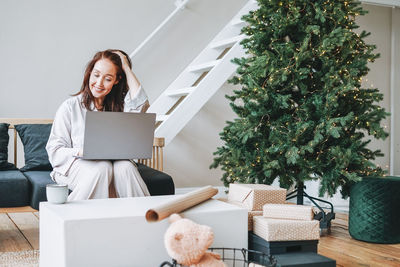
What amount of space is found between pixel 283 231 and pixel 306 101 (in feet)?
3.87

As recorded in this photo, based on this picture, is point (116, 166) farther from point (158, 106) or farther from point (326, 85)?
point (158, 106)

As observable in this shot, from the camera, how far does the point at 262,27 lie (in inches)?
116

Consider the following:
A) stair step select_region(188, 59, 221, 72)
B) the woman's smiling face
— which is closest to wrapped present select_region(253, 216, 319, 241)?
the woman's smiling face

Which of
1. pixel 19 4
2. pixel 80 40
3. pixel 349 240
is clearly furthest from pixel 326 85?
pixel 19 4

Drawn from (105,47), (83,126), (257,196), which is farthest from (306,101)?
(105,47)

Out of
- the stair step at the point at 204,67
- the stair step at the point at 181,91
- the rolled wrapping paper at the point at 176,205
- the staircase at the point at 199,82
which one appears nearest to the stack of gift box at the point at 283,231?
the rolled wrapping paper at the point at 176,205

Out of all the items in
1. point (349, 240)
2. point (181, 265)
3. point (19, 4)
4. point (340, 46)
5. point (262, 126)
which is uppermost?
point (19, 4)

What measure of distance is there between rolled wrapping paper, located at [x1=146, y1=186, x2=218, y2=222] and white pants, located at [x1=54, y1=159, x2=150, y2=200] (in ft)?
1.80

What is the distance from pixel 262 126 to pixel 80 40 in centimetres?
196

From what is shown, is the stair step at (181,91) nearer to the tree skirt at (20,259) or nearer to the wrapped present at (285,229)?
the tree skirt at (20,259)

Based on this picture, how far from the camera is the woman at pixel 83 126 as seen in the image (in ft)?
7.32

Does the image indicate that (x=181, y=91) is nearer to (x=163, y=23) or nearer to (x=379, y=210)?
(x=163, y=23)

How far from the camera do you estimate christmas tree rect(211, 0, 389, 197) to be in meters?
2.72

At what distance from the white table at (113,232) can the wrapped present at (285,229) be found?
10cm
